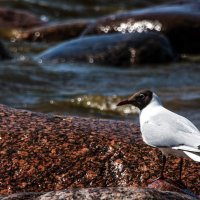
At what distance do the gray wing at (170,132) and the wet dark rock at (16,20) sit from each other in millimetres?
14769

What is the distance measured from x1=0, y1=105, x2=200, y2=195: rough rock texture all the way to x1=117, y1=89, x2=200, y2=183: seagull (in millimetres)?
452

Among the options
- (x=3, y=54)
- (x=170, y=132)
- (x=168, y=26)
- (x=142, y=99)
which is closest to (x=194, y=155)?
(x=170, y=132)

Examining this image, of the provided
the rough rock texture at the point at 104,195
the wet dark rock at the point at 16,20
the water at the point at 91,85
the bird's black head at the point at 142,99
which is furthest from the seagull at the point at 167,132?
the wet dark rock at the point at 16,20

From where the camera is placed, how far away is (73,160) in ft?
20.0

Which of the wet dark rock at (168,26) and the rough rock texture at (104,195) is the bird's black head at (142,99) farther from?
the wet dark rock at (168,26)

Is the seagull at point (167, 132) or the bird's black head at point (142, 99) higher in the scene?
the bird's black head at point (142, 99)

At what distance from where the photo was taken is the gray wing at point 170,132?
507cm

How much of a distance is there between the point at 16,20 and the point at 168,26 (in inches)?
180

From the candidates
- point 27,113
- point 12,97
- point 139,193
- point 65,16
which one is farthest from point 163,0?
point 139,193

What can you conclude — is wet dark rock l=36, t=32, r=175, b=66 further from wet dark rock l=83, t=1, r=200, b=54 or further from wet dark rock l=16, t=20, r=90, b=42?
wet dark rock l=16, t=20, r=90, b=42

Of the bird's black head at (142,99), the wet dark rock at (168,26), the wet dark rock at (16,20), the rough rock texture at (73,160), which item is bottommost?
the rough rock texture at (73,160)

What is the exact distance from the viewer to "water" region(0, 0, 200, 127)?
11367 millimetres

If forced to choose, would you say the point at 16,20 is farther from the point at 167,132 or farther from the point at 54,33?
the point at 167,132

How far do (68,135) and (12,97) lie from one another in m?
6.20
